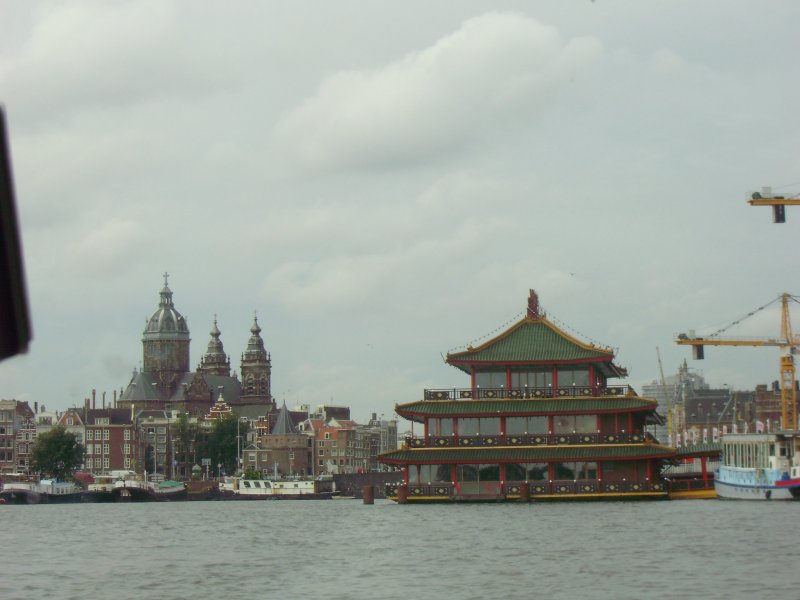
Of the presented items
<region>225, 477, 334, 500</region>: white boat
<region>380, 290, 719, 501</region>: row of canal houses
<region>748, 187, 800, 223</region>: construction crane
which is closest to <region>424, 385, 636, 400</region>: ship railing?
<region>380, 290, 719, 501</region>: row of canal houses

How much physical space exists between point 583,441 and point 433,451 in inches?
438

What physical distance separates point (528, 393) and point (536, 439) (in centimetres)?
355

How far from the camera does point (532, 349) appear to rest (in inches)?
4018

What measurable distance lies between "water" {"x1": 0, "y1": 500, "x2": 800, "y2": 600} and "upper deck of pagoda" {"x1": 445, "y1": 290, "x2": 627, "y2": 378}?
16551mm

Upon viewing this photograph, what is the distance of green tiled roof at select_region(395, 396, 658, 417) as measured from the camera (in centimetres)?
9856

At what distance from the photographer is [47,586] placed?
4441 centimetres

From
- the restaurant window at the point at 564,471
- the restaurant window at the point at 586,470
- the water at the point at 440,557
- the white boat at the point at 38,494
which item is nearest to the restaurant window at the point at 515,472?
the restaurant window at the point at 564,471

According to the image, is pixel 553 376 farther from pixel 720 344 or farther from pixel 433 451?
pixel 720 344

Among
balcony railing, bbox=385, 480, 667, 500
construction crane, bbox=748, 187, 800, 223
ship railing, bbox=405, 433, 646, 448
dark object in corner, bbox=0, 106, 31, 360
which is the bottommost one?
balcony railing, bbox=385, 480, 667, 500

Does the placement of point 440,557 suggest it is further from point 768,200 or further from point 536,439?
point 768,200

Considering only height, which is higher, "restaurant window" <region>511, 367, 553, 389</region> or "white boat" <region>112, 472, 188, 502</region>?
"restaurant window" <region>511, 367, 553, 389</region>

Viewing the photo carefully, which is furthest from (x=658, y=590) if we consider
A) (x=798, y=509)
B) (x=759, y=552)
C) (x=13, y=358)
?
(x=798, y=509)

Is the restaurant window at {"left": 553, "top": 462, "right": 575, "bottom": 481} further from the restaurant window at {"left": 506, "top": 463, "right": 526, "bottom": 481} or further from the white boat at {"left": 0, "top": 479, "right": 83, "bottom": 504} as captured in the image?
the white boat at {"left": 0, "top": 479, "right": 83, "bottom": 504}

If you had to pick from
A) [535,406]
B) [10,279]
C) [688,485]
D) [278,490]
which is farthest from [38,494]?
[10,279]
